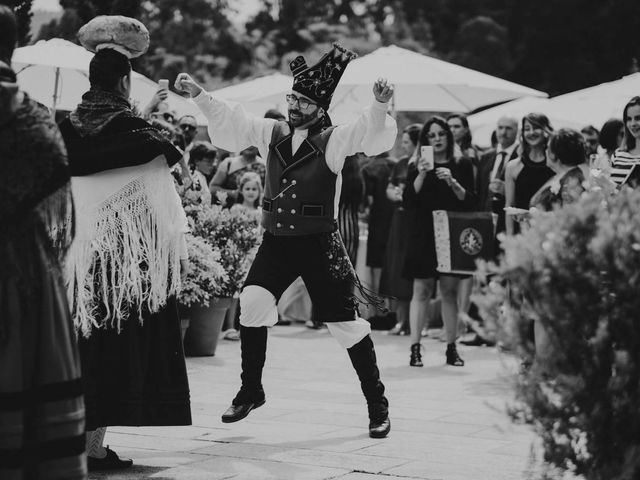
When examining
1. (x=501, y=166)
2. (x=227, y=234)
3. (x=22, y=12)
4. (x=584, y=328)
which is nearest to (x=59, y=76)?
(x=22, y=12)

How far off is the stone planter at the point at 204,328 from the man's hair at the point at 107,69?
4176 millimetres

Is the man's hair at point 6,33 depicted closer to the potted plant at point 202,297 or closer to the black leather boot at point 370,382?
the black leather boot at point 370,382

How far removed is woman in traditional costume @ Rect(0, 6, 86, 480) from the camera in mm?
3740

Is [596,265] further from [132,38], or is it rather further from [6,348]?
[132,38]

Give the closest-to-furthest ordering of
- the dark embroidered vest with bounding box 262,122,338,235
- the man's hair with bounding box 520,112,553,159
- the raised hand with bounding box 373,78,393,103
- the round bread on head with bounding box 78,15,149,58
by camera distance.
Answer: the round bread on head with bounding box 78,15,149,58 < the raised hand with bounding box 373,78,393,103 < the dark embroidered vest with bounding box 262,122,338,235 < the man's hair with bounding box 520,112,553,159

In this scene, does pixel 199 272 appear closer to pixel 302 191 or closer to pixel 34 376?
pixel 302 191

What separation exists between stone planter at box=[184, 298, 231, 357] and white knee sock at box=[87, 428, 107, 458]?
150 inches

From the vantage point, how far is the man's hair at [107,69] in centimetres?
525

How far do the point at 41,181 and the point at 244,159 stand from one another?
7.51m

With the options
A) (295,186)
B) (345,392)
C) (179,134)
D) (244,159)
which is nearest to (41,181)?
(295,186)

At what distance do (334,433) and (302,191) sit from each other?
1325 millimetres

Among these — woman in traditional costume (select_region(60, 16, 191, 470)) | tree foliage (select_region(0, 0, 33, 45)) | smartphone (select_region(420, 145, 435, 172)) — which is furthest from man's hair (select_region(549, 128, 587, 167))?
tree foliage (select_region(0, 0, 33, 45))

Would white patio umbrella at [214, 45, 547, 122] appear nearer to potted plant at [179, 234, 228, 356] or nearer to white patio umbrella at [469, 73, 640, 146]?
white patio umbrella at [469, 73, 640, 146]

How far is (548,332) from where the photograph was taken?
3.66 m
